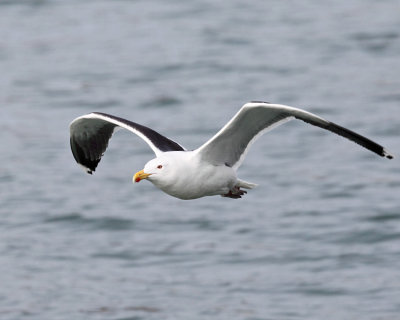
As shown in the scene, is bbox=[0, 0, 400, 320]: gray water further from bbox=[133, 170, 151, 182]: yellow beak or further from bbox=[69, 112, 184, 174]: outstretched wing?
bbox=[133, 170, 151, 182]: yellow beak

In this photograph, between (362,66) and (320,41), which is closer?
(362,66)

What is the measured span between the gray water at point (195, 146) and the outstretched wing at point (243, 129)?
19.0 ft

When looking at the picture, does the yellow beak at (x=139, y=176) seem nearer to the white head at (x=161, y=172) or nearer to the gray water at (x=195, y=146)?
the white head at (x=161, y=172)

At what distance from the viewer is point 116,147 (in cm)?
2455

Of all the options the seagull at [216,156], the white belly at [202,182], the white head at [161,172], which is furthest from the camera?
the white belly at [202,182]

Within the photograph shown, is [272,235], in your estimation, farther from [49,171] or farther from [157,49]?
[157,49]

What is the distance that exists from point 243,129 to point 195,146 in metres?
12.4

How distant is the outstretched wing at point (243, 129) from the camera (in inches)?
423

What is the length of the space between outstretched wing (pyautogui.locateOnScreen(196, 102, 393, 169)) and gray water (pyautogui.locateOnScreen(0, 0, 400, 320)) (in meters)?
5.79

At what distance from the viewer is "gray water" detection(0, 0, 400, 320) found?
720 inches

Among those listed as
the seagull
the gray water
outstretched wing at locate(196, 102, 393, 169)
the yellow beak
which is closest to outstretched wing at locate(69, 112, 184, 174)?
the seagull

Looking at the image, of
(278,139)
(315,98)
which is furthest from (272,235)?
(315,98)

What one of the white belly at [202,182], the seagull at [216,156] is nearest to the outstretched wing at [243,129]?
the seagull at [216,156]

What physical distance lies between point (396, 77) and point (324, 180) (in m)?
7.97
